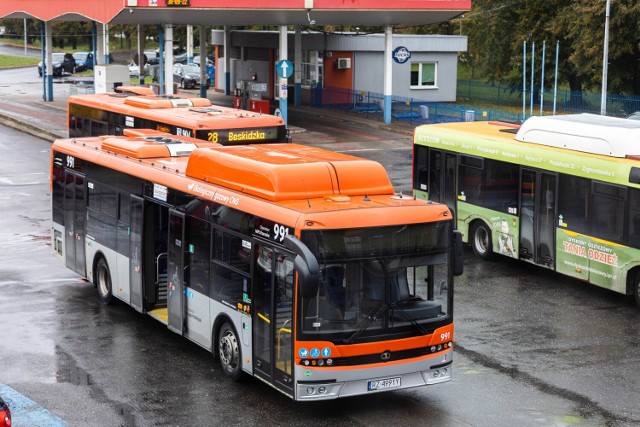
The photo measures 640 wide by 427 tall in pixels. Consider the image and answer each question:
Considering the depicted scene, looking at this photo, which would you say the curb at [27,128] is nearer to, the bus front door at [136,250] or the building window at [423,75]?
the building window at [423,75]

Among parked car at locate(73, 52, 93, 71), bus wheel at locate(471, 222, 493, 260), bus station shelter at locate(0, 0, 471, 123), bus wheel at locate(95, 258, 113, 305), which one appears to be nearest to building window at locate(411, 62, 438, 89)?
bus station shelter at locate(0, 0, 471, 123)

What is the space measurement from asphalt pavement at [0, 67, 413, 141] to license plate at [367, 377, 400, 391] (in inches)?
1168

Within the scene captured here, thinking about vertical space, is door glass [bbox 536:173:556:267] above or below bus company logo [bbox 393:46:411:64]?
below

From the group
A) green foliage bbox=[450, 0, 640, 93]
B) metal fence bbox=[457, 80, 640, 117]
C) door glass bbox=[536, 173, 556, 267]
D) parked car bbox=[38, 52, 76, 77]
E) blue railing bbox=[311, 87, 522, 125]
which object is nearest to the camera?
door glass bbox=[536, 173, 556, 267]

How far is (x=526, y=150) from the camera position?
1992cm

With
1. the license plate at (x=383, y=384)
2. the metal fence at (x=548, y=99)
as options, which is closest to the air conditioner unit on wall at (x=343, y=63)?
the metal fence at (x=548, y=99)

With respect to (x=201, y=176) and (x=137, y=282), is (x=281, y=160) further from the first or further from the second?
(x=137, y=282)

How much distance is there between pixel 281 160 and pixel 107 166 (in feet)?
15.0

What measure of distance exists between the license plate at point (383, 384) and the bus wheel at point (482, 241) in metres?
9.56

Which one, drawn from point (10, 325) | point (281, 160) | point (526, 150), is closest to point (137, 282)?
point (10, 325)

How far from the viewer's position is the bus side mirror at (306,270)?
11.0 meters

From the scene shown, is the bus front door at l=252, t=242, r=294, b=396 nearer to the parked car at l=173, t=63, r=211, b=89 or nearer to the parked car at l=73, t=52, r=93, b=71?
Answer: the parked car at l=173, t=63, r=211, b=89

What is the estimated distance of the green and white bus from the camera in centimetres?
1770

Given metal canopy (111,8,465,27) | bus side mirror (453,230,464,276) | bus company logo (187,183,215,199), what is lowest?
bus side mirror (453,230,464,276)
